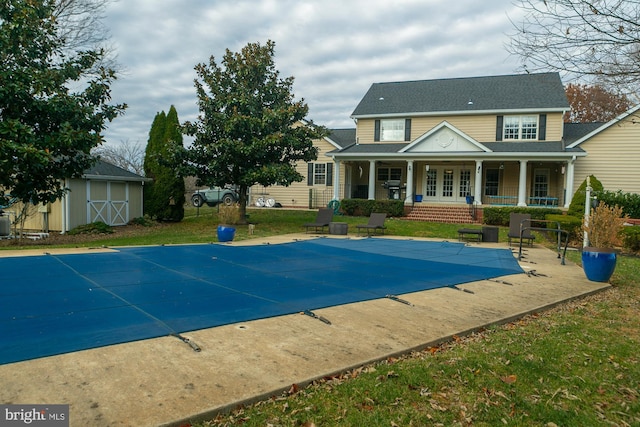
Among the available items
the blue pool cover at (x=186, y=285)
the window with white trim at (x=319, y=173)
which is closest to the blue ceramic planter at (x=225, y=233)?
the blue pool cover at (x=186, y=285)

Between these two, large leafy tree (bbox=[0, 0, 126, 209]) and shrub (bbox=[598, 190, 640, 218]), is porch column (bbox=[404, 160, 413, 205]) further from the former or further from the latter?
large leafy tree (bbox=[0, 0, 126, 209])

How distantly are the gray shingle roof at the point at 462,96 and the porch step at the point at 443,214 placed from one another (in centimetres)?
593

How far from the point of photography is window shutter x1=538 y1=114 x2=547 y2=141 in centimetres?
2202

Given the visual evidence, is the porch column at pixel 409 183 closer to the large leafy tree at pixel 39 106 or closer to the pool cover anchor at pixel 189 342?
the large leafy tree at pixel 39 106

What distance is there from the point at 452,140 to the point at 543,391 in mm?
19483

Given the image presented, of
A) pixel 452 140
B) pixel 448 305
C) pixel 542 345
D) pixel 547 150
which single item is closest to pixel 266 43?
pixel 452 140

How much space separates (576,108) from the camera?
114ft

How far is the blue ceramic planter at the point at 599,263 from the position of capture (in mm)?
7777

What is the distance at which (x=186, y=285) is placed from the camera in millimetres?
6738

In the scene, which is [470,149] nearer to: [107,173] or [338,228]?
[338,228]

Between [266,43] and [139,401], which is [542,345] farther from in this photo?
[266,43]

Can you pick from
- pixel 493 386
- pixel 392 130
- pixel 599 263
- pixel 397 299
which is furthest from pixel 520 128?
pixel 493 386

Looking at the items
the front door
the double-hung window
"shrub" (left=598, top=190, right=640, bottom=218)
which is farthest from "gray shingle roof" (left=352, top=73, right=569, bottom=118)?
"shrub" (left=598, top=190, right=640, bottom=218)

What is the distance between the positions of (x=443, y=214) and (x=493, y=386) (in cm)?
1775
